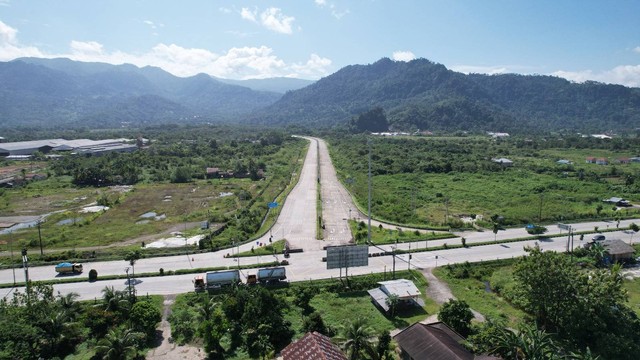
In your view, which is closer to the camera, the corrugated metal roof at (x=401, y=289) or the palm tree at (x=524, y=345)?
the palm tree at (x=524, y=345)

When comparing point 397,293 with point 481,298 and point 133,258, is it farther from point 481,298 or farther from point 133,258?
point 133,258

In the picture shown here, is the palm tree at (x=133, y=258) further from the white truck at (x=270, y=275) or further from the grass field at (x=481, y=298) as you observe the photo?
the grass field at (x=481, y=298)

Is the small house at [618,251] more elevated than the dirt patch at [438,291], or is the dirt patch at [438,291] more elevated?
the small house at [618,251]

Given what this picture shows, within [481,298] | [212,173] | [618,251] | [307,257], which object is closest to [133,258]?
[307,257]

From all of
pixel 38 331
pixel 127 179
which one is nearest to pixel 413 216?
pixel 38 331

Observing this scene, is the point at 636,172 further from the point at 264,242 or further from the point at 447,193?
the point at 264,242

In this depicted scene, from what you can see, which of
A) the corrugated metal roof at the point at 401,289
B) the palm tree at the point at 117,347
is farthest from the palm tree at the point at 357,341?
the palm tree at the point at 117,347

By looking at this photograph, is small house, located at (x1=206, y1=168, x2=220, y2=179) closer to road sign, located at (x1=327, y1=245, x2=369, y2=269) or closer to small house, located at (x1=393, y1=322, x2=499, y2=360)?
road sign, located at (x1=327, y1=245, x2=369, y2=269)
